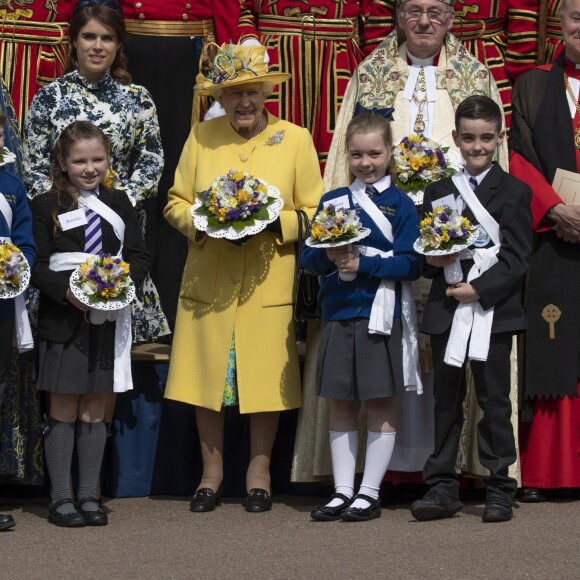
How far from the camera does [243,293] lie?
7.41 metres

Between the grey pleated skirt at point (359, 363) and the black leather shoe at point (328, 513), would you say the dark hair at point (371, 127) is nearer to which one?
the grey pleated skirt at point (359, 363)

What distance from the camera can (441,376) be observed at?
22.8 feet

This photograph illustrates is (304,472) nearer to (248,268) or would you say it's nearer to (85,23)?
(248,268)

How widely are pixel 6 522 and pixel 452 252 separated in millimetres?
2170

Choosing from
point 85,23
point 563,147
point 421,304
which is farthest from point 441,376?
point 85,23

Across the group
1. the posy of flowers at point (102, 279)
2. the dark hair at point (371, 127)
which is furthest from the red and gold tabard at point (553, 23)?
the posy of flowers at point (102, 279)

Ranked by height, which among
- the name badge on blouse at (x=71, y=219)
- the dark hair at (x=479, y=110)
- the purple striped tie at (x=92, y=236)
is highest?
the dark hair at (x=479, y=110)

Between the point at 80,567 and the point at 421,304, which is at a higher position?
the point at 421,304

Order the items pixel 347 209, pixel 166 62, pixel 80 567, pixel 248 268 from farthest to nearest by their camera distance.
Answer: pixel 166 62
pixel 248 268
pixel 347 209
pixel 80 567

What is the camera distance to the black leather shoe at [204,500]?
24.0 feet

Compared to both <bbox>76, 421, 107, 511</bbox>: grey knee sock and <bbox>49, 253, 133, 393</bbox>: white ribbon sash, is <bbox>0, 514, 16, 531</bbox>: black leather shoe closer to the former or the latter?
<bbox>76, 421, 107, 511</bbox>: grey knee sock

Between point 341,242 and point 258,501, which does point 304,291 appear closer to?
point 341,242

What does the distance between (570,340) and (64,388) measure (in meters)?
2.32

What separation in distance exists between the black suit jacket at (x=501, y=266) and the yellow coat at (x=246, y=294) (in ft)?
2.43
